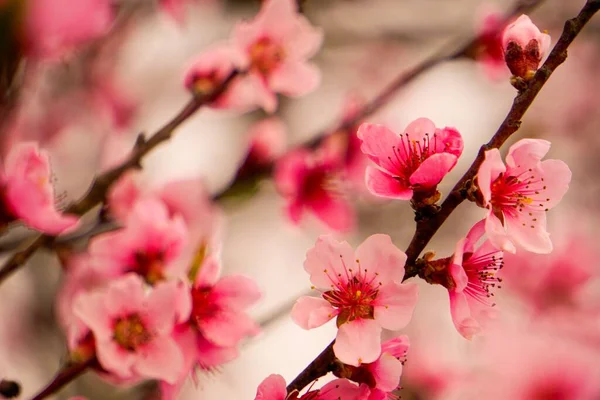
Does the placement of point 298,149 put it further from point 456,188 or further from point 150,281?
point 456,188

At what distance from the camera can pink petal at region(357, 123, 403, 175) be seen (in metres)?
0.51

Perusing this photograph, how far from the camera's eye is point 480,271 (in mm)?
544

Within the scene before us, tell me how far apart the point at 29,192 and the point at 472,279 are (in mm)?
393

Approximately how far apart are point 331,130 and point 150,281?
43 centimetres

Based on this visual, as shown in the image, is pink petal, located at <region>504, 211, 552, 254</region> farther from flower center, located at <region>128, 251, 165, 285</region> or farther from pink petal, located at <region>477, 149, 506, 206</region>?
flower center, located at <region>128, 251, 165, 285</region>

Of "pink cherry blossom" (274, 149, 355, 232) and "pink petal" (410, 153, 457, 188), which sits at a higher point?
"pink petal" (410, 153, 457, 188)

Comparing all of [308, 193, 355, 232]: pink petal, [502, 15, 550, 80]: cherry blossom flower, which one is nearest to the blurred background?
[308, 193, 355, 232]: pink petal

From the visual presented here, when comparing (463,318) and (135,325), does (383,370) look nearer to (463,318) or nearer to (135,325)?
(463,318)

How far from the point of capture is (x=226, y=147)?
2180mm

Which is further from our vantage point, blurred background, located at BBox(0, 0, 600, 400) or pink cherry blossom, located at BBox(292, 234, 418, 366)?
blurred background, located at BBox(0, 0, 600, 400)

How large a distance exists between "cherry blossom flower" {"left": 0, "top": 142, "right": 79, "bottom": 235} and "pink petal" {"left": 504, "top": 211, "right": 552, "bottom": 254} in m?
0.39

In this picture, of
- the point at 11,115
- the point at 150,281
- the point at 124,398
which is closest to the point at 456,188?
the point at 150,281

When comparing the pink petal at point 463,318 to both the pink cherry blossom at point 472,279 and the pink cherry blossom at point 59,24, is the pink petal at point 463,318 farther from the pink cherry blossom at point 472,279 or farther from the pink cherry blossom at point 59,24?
the pink cherry blossom at point 59,24

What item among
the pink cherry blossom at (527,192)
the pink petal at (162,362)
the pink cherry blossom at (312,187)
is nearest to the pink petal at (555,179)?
the pink cherry blossom at (527,192)
